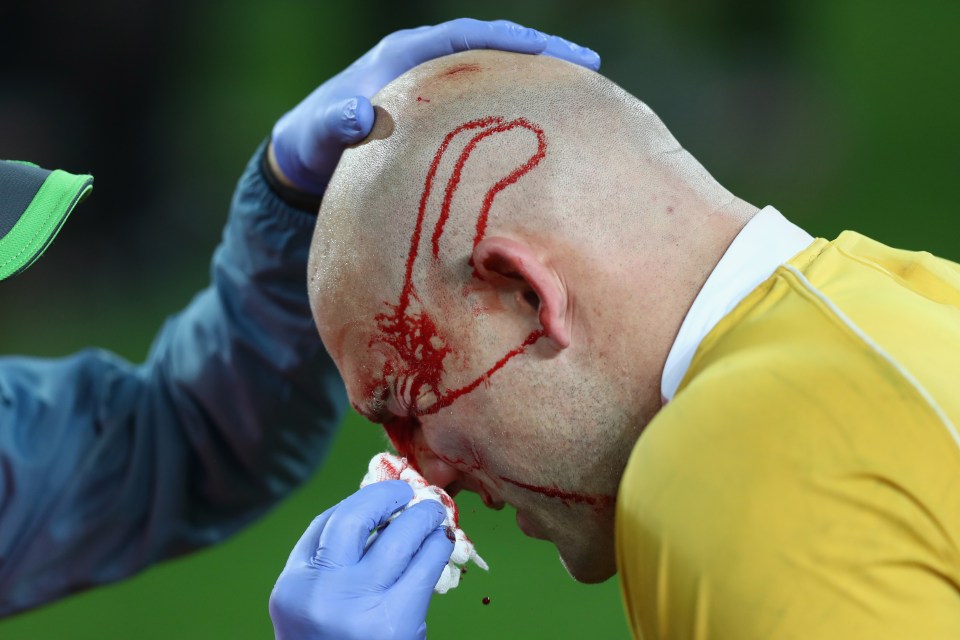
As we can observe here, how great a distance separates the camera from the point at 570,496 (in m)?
1.14

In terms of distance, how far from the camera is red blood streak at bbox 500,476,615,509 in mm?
1136

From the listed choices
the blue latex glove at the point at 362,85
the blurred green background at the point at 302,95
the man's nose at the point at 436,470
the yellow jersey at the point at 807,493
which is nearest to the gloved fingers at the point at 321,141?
the blue latex glove at the point at 362,85

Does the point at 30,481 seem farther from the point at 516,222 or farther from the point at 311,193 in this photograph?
the point at 516,222

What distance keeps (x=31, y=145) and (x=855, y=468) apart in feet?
11.2

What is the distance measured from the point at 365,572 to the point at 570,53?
2.27ft

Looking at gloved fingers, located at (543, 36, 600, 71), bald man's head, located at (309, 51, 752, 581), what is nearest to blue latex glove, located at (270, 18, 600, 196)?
gloved fingers, located at (543, 36, 600, 71)

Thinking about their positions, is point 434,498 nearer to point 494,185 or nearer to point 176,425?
point 494,185

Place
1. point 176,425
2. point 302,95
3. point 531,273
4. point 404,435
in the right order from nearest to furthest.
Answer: point 531,273 < point 404,435 < point 176,425 < point 302,95

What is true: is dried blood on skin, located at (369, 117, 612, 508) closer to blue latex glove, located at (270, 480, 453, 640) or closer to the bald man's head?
the bald man's head

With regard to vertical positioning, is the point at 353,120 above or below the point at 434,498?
above

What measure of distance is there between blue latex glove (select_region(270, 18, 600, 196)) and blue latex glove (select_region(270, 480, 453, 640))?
42 cm

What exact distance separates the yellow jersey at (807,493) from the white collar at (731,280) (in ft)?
0.37

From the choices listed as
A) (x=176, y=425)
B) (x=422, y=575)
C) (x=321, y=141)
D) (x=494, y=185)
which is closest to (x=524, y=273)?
(x=494, y=185)

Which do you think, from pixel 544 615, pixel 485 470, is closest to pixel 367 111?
pixel 485 470
